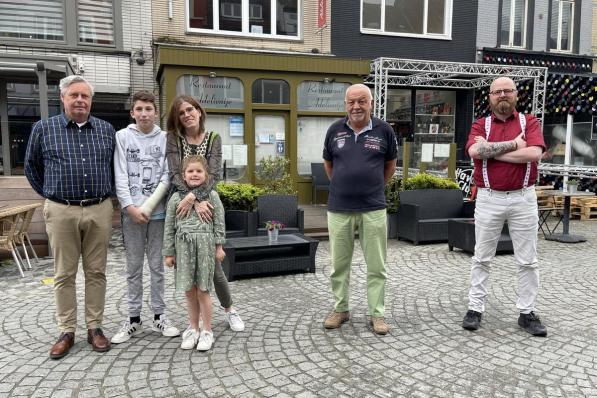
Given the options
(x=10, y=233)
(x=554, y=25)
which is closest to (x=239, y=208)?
(x=10, y=233)

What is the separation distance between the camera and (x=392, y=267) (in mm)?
6242

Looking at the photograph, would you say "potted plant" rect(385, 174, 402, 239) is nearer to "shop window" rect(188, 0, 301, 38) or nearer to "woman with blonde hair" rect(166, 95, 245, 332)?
"woman with blonde hair" rect(166, 95, 245, 332)

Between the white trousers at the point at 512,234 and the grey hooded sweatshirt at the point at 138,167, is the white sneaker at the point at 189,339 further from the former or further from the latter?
the white trousers at the point at 512,234

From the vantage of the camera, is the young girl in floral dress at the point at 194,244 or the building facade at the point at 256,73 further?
the building facade at the point at 256,73

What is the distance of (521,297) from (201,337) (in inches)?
103

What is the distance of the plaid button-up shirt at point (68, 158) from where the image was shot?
344 cm

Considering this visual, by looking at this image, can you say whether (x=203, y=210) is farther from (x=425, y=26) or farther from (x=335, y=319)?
(x=425, y=26)

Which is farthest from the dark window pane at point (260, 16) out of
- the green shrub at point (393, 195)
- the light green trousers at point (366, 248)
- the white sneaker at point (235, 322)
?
the white sneaker at point (235, 322)

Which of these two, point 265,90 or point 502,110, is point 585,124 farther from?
point 502,110

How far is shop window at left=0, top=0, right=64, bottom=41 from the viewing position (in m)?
9.59

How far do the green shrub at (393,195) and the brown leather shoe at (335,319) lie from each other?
427 centimetres

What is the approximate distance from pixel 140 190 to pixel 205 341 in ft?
4.07

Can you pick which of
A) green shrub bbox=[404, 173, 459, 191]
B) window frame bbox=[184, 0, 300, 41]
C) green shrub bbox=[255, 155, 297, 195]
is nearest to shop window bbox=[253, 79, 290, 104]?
window frame bbox=[184, 0, 300, 41]

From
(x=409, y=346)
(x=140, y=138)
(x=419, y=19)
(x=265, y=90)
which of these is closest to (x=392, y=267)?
(x=409, y=346)
